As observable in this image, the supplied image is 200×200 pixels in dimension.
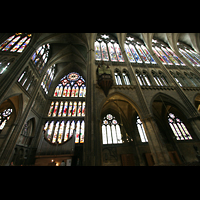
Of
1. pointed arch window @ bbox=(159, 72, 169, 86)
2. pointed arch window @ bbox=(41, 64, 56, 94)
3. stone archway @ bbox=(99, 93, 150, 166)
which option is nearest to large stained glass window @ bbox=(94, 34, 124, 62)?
pointed arch window @ bbox=(159, 72, 169, 86)

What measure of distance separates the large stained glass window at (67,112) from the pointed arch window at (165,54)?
12.5 m

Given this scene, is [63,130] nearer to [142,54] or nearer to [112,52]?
[112,52]

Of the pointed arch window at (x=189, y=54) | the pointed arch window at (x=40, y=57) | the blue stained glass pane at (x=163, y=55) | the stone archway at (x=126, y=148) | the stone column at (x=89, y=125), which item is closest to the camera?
the stone column at (x=89, y=125)

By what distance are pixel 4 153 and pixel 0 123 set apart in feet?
13.0

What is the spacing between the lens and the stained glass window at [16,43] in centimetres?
1033

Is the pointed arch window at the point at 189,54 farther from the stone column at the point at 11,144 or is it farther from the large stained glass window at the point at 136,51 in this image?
the stone column at the point at 11,144

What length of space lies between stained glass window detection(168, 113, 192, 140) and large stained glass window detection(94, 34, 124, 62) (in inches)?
397

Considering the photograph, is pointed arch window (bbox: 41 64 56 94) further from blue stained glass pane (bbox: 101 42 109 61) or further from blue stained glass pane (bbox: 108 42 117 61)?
blue stained glass pane (bbox: 108 42 117 61)

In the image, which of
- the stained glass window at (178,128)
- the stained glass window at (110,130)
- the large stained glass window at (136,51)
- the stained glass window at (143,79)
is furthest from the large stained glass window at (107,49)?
the stained glass window at (178,128)

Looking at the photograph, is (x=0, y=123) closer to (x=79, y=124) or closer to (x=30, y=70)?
(x=30, y=70)

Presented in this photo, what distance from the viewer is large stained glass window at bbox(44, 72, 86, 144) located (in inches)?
476

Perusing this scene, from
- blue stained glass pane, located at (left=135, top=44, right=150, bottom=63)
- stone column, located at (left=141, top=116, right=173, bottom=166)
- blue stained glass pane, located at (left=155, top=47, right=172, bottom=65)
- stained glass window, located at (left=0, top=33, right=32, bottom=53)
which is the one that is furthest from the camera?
blue stained glass pane, located at (left=155, top=47, right=172, bottom=65)
